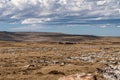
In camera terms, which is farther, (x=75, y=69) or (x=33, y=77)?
(x=75, y=69)

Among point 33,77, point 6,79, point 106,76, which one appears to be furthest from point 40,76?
point 106,76

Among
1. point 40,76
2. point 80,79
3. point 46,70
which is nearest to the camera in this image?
point 80,79

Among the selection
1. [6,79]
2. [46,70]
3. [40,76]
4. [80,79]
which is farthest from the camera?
[46,70]

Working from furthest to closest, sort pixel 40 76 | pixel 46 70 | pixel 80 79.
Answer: pixel 46 70 < pixel 40 76 < pixel 80 79

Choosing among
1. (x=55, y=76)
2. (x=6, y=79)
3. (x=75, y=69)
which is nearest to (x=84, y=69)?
(x=75, y=69)

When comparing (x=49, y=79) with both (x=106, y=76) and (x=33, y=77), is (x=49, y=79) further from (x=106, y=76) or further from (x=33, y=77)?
(x=106, y=76)

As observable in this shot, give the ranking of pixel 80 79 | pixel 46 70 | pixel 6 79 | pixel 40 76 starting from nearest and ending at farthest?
pixel 80 79 < pixel 6 79 < pixel 40 76 < pixel 46 70

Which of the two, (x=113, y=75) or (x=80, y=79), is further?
(x=113, y=75)

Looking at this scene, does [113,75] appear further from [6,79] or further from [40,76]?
[6,79]
